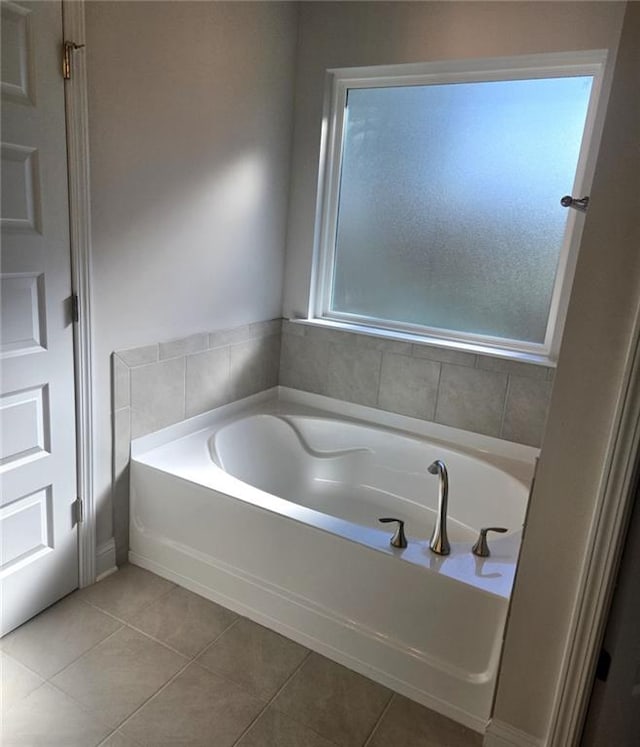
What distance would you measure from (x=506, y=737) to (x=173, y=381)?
5.69 ft

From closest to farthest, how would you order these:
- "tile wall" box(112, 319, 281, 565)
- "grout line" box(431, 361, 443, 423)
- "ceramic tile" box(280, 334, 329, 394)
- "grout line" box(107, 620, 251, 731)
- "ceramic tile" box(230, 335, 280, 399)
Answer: "grout line" box(107, 620, 251, 731), "tile wall" box(112, 319, 281, 565), "grout line" box(431, 361, 443, 423), "ceramic tile" box(230, 335, 280, 399), "ceramic tile" box(280, 334, 329, 394)

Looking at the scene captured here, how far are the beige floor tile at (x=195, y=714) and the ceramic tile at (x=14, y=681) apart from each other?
36 cm

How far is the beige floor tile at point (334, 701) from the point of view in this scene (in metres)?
1.68

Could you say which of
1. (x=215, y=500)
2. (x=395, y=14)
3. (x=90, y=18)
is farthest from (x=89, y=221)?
(x=395, y=14)

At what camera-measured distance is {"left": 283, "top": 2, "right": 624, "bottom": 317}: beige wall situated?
2211mm

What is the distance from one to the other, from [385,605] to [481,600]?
32cm

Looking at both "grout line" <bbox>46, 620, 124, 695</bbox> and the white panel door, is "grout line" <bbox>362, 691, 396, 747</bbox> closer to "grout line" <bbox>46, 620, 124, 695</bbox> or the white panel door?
"grout line" <bbox>46, 620, 124, 695</bbox>

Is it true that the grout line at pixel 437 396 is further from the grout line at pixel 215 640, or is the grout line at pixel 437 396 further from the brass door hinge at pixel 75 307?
the brass door hinge at pixel 75 307

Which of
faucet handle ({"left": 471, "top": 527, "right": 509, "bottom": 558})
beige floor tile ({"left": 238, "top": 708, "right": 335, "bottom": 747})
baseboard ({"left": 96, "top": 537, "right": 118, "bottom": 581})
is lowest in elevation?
beige floor tile ({"left": 238, "top": 708, "right": 335, "bottom": 747})

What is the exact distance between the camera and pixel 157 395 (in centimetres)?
236

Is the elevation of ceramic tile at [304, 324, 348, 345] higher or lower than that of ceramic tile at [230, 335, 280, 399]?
higher

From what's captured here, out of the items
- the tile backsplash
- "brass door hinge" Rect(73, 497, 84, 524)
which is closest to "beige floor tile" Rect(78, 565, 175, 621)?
the tile backsplash

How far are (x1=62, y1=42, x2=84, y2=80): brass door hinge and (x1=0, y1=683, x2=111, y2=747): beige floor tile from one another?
1.91 meters

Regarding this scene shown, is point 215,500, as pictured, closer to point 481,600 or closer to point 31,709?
point 31,709
